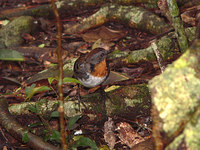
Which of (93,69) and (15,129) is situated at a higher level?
(93,69)

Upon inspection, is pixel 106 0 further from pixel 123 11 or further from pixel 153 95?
pixel 153 95

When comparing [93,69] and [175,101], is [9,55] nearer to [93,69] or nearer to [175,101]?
[175,101]

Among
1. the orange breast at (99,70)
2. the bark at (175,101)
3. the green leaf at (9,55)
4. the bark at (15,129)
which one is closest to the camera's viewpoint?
the bark at (175,101)

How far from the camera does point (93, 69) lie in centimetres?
427

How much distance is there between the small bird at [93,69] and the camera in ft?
13.9

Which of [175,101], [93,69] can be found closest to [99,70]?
[93,69]

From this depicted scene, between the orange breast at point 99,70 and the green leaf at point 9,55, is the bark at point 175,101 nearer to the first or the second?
the green leaf at point 9,55

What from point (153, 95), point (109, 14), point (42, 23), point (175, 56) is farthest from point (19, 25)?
point (153, 95)

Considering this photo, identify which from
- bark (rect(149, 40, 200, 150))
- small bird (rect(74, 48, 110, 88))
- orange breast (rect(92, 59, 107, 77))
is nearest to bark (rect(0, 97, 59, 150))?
small bird (rect(74, 48, 110, 88))

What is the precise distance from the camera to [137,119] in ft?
13.0

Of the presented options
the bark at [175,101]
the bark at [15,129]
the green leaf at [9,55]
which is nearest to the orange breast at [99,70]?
the bark at [15,129]

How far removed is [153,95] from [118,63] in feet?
11.7

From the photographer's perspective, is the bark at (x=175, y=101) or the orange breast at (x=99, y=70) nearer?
the bark at (x=175, y=101)

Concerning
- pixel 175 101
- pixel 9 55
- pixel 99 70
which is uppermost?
pixel 175 101
